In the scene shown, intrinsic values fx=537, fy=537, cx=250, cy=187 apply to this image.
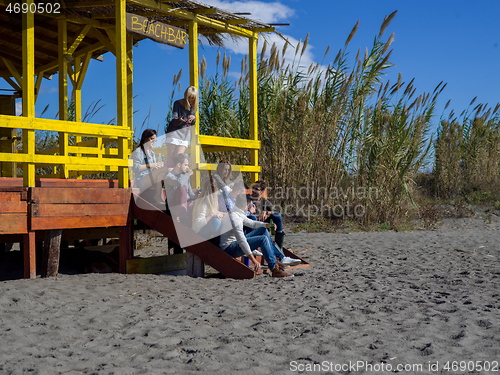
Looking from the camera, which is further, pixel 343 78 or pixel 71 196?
pixel 343 78

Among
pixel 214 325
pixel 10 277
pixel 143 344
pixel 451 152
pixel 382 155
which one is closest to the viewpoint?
pixel 143 344

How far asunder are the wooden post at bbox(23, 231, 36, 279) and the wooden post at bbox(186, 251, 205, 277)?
1.81 metres

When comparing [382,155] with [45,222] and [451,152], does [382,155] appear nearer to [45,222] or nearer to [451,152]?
[451,152]

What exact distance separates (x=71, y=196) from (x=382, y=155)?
743 cm

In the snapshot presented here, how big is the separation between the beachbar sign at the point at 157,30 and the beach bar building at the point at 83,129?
0.01 m

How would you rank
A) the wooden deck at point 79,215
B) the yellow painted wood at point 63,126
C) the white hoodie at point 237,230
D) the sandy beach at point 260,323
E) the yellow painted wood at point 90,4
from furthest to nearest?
the yellow painted wood at point 90,4 → the white hoodie at point 237,230 → the wooden deck at point 79,215 → the yellow painted wood at point 63,126 → the sandy beach at point 260,323

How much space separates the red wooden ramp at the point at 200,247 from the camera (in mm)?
6496

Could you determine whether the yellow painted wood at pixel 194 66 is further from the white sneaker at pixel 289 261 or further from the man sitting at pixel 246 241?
the white sneaker at pixel 289 261

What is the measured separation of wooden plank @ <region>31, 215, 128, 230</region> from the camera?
236 inches

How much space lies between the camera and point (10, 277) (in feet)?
22.5

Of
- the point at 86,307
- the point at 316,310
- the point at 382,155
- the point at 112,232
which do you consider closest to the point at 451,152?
the point at 382,155

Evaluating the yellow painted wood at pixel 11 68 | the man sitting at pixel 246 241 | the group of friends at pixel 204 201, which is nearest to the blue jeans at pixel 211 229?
the group of friends at pixel 204 201

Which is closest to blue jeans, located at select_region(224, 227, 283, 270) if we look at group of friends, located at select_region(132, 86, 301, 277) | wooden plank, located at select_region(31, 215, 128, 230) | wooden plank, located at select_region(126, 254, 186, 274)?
group of friends, located at select_region(132, 86, 301, 277)

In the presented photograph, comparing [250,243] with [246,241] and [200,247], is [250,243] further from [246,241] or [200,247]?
[200,247]
